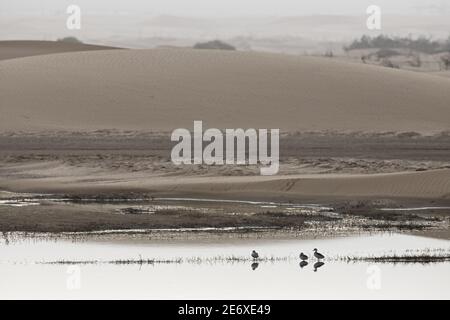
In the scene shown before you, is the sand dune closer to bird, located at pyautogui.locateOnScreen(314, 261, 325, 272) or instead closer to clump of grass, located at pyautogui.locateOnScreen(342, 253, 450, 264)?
clump of grass, located at pyautogui.locateOnScreen(342, 253, 450, 264)

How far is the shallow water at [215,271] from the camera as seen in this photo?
1758cm

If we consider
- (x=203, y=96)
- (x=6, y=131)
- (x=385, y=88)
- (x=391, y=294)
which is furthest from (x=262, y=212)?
(x=385, y=88)

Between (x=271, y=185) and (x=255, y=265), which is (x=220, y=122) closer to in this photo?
(x=271, y=185)

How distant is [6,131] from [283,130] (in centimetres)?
870

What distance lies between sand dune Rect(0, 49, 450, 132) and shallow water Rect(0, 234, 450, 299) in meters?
22.9

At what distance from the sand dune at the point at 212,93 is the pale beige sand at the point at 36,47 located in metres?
20.1

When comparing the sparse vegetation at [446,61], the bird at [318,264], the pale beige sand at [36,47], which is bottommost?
the sparse vegetation at [446,61]

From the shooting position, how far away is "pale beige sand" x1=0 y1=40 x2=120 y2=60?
79.5 meters
